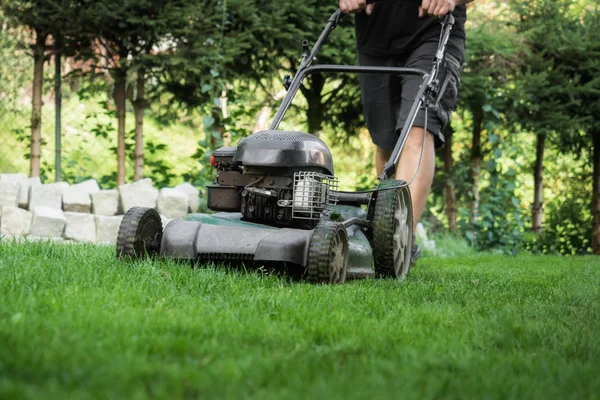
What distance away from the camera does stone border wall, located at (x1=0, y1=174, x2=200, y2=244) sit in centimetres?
448

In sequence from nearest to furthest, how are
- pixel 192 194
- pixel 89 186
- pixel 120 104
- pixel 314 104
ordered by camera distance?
pixel 89 186, pixel 192 194, pixel 120 104, pixel 314 104

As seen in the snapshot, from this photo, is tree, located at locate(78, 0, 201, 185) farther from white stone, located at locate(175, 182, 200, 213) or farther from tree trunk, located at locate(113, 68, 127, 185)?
white stone, located at locate(175, 182, 200, 213)

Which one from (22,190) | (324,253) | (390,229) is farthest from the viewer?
(22,190)

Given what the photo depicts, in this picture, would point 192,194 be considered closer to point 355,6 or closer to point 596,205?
point 355,6

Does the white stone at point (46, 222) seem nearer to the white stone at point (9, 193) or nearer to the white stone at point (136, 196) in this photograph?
the white stone at point (9, 193)

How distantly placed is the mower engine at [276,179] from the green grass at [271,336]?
0.28 meters

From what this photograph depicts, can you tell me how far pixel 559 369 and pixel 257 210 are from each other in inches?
62.0

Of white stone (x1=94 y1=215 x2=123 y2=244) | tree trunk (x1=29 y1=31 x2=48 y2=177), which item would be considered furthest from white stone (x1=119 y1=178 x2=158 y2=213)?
tree trunk (x1=29 y1=31 x2=48 y2=177)

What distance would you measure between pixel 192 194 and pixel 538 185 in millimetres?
3551

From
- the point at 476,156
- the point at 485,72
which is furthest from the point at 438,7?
the point at 476,156

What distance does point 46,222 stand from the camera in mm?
4504

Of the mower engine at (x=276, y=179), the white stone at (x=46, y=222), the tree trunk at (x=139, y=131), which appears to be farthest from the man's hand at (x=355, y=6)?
the tree trunk at (x=139, y=131)

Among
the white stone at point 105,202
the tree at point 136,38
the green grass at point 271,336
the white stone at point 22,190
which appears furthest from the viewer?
the tree at point 136,38

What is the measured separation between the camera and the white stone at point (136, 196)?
4.93 metres
